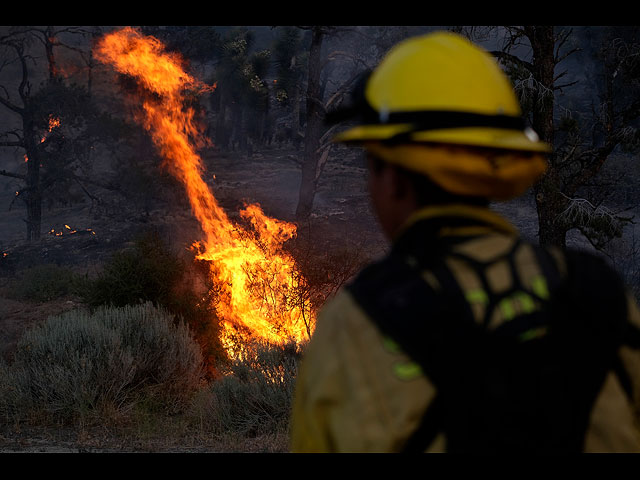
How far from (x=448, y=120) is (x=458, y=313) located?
0.41 meters

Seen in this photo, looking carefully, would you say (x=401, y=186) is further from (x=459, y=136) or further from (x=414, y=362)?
(x=414, y=362)

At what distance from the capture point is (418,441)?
1.26 m

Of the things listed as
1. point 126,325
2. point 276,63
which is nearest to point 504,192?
point 126,325

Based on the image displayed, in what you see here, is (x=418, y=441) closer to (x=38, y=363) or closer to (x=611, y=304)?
(x=611, y=304)

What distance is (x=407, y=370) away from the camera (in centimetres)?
124

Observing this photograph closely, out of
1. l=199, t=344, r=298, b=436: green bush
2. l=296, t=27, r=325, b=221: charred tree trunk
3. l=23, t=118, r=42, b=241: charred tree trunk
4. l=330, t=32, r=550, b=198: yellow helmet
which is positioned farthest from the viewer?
l=23, t=118, r=42, b=241: charred tree trunk

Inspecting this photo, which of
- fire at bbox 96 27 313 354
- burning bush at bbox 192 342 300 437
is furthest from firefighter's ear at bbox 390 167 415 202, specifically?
fire at bbox 96 27 313 354

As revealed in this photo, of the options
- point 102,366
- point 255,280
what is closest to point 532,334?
point 102,366

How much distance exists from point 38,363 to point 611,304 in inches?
360

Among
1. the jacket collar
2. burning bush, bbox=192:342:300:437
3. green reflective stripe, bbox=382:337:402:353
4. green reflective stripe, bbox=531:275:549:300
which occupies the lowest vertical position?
burning bush, bbox=192:342:300:437

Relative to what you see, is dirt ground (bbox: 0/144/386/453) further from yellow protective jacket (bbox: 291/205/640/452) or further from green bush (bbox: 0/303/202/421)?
yellow protective jacket (bbox: 291/205/640/452)

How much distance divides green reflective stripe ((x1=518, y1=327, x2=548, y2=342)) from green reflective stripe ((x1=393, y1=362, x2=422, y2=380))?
0.22 meters

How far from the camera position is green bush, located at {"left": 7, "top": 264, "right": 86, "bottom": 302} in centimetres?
1797

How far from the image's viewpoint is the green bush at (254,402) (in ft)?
26.0
